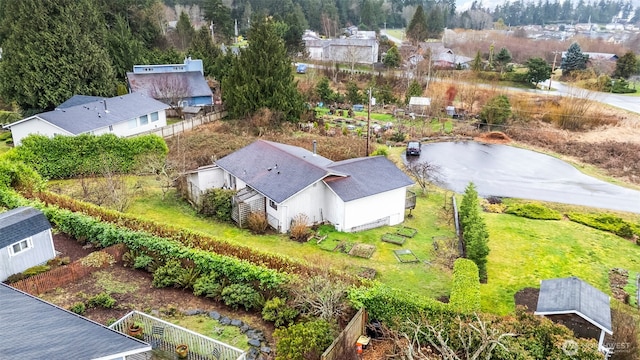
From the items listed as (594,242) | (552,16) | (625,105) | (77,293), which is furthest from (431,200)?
(552,16)

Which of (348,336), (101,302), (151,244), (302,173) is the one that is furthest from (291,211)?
(348,336)

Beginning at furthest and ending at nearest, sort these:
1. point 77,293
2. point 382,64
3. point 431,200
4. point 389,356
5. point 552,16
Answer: point 552,16
point 382,64
point 431,200
point 77,293
point 389,356

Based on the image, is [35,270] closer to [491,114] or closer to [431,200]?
[431,200]

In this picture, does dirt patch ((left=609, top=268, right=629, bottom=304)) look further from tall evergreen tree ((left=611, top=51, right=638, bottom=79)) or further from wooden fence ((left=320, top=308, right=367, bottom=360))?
tall evergreen tree ((left=611, top=51, right=638, bottom=79))

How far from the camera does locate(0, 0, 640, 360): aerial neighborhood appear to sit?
44.1 ft

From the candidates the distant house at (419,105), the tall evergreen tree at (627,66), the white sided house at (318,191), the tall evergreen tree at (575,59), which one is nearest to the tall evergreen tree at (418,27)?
the tall evergreen tree at (575,59)

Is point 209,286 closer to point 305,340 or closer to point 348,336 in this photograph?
point 305,340

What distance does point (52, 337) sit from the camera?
32.1 ft

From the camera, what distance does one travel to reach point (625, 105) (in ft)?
169

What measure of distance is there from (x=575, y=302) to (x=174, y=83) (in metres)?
43.1

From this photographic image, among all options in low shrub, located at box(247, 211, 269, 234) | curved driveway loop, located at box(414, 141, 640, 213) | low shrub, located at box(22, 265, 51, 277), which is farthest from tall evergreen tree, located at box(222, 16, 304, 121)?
low shrub, located at box(22, 265, 51, 277)

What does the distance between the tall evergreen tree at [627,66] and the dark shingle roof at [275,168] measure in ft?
198

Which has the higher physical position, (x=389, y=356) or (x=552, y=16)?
(x=552, y=16)

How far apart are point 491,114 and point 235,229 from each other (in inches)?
1239
